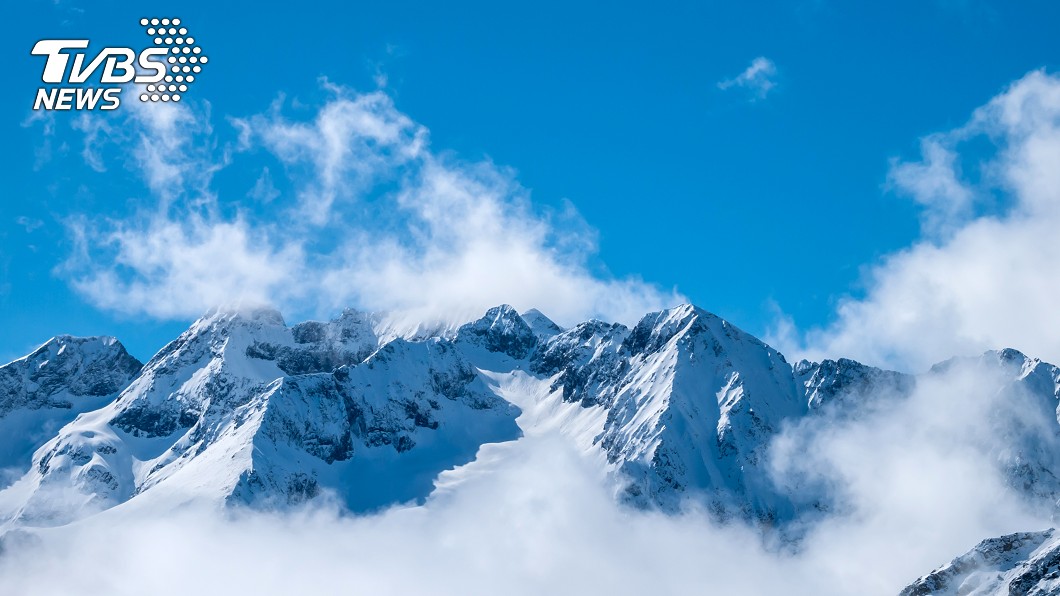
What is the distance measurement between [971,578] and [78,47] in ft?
325

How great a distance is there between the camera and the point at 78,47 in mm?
130625

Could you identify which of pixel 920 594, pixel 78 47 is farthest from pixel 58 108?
pixel 920 594

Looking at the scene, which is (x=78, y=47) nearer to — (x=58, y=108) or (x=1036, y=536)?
(x=58, y=108)

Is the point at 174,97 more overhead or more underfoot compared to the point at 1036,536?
more overhead

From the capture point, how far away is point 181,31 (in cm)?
14375

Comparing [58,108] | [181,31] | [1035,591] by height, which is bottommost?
[1035,591]

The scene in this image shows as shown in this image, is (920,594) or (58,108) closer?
(920,594)

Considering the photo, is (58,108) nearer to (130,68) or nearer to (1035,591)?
(130,68)

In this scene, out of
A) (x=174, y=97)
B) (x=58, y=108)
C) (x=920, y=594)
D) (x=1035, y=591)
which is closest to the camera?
(x=1035, y=591)

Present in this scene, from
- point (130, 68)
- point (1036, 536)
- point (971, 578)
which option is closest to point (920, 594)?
point (971, 578)

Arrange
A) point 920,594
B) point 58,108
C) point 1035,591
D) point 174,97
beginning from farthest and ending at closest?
point 174,97, point 58,108, point 920,594, point 1035,591

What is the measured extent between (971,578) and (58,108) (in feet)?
317

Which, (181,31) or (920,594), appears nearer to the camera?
(920,594)

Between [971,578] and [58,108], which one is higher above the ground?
[58,108]
